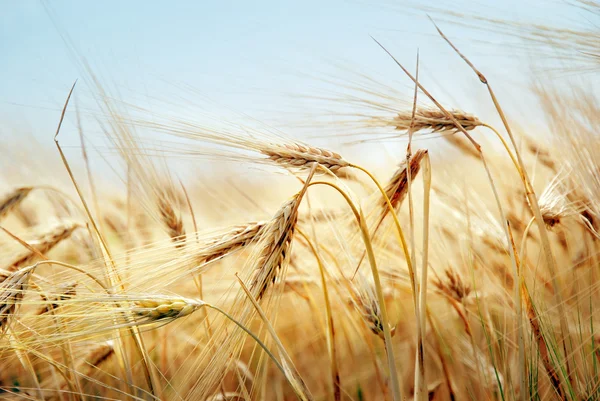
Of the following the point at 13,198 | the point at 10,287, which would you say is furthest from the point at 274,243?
the point at 13,198

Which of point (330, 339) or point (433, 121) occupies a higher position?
point (433, 121)

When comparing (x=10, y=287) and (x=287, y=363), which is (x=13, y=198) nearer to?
(x=10, y=287)

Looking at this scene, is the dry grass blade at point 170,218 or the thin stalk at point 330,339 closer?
the thin stalk at point 330,339

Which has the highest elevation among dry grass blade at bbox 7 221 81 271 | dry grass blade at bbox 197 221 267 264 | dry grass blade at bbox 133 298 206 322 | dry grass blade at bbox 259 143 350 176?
dry grass blade at bbox 259 143 350 176

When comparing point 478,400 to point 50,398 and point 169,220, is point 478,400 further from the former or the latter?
point 50,398

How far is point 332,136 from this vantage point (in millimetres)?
1089

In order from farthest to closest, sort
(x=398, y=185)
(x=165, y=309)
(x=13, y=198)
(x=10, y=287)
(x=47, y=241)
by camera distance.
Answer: (x=13, y=198)
(x=47, y=241)
(x=398, y=185)
(x=10, y=287)
(x=165, y=309)

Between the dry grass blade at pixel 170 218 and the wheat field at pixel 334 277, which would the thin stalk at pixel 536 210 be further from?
the dry grass blade at pixel 170 218

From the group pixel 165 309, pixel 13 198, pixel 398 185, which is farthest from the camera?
pixel 13 198

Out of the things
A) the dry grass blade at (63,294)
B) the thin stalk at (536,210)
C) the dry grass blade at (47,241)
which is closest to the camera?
the dry grass blade at (63,294)

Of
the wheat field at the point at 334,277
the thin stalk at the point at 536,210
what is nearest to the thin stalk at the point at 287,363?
the wheat field at the point at 334,277

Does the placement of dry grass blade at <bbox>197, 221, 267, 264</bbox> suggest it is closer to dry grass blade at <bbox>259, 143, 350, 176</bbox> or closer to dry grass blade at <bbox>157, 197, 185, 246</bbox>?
dry grass blade at <bbox>259, 143, 350, 176</bbox>

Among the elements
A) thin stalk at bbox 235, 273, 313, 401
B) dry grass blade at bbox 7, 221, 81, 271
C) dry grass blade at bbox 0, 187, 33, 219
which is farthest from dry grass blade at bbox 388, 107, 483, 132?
dry grass blade at bbox 0, 187, 33, 219

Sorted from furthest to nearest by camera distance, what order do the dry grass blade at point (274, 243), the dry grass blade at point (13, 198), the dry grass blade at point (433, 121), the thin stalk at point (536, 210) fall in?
the dry grass blade at point (13, 198) → the dry grass blade at point (433, 121) → the thin stalk at point (536, 210) → the dry grass blade at point (274, 243)
